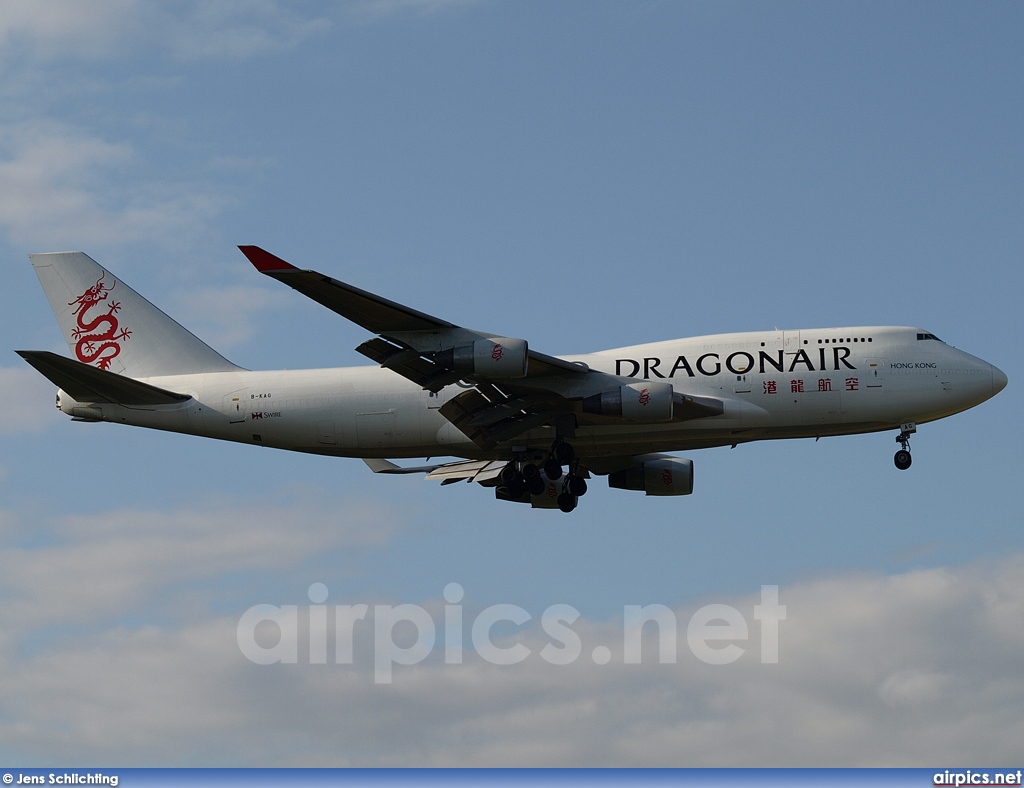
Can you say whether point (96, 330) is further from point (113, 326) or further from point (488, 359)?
point (488, 359)

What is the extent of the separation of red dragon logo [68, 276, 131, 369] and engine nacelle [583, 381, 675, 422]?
58.9 ft

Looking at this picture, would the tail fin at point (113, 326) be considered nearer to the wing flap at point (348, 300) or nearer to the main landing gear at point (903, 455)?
the wing flap at point (348, 300)

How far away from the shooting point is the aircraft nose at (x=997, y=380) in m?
44.2

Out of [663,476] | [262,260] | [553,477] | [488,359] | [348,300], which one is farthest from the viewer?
[663,476]

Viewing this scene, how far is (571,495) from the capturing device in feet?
157

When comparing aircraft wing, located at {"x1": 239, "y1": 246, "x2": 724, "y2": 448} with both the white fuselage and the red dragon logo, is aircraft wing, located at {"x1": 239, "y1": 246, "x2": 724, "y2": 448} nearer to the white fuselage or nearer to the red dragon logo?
the white fuselage

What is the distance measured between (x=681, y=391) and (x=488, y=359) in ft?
23.1

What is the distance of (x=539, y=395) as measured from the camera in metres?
43.1

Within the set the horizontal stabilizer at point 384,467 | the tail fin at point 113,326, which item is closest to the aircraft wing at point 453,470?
the horizontal stabilizer at point 384,467

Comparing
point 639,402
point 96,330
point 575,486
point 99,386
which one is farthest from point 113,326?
point 639,402

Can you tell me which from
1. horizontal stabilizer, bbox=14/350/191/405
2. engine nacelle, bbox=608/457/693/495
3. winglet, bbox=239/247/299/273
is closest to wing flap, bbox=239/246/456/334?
winglet, bbox=239/247/299/273

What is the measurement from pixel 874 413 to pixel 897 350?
2.25 meters

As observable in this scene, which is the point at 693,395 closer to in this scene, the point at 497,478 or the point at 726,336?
the point at 726,336

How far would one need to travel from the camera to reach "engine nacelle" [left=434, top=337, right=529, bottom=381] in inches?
1583
